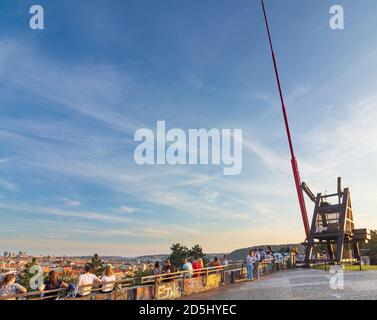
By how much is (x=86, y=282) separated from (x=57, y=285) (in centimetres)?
87

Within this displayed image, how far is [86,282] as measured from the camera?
410 inches

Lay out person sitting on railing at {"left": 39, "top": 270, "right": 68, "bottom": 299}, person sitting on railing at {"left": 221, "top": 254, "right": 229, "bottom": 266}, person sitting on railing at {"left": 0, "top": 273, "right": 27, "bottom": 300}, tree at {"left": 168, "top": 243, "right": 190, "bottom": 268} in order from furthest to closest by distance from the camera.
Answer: tree at {"left": 168, "top": 243, "right": 190, "bottom": 268} < person sitting on railing at {"left": 221, "top": 254, "right": 229, "bottom": 266} < person sitting on railing at {"left": 39, "top": 270, "right": 68, "bottom": 299} < person sitting on railing at {"left": 0, "top": 273, "right": 27, "bottom": 300}

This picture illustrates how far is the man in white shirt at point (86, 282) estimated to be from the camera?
998 cm

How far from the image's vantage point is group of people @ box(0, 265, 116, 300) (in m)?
8.55

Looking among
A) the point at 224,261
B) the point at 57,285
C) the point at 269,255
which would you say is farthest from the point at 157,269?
the point at 269,255

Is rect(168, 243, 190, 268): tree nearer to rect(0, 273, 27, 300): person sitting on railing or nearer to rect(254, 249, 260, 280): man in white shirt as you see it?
rect(254, 249, 260, 280): man in white shirt

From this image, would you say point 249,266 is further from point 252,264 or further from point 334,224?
point 334,224

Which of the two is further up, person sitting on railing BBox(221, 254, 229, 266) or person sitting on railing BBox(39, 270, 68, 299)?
person sitting on railing BBox(39, 270, 68, 299)

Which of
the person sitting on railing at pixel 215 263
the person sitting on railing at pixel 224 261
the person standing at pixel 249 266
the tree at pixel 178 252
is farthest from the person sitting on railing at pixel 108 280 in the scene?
the tree at pixel 178 252

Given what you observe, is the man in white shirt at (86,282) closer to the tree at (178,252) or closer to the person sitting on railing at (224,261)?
the person sitting on railing at (224,261)

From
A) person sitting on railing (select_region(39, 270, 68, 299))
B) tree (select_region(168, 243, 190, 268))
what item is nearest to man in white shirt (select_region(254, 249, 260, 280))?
person sitting on railing (select_region(39, 270, 68, 299))

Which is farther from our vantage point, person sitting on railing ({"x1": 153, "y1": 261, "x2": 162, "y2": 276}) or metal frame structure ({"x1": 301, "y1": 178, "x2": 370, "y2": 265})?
metal frame structure ({"x1": 301, "y1": 178, "x2": 370, "y2": 265})

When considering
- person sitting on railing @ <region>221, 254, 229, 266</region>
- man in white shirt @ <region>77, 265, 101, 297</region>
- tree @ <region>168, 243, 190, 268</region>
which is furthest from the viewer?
tree @ <region>168, 243, 190, 268</region>
